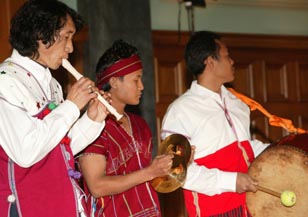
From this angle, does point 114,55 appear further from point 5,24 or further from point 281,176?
point 5,24

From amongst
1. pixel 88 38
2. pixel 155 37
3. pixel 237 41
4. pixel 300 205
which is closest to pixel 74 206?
pixel 300 205

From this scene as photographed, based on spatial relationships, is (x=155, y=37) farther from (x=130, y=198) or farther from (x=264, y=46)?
(x=130, y=198)

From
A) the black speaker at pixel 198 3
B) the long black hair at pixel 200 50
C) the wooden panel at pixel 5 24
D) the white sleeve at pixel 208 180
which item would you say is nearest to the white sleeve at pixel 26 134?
the white sleeve at pixel 208 180

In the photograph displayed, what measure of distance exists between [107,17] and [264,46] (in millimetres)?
1667

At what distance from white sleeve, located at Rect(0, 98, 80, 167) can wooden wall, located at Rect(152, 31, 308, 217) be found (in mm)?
2952

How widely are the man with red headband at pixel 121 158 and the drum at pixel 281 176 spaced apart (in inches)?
21.3

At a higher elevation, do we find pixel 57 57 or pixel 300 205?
pixel 57 57

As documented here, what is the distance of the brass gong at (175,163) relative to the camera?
3.45 meters

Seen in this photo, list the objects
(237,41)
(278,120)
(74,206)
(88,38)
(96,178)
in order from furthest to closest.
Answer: (237,41) → (88,38) → (278,120) → (96,178) → (74,206)

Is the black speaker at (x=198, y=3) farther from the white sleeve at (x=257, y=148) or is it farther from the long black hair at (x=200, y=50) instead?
the white sleeve at (x=257, y=148)

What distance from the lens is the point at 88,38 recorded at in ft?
17.0

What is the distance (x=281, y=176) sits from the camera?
11.9ft

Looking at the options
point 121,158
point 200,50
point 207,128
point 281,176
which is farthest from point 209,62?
point 121,158

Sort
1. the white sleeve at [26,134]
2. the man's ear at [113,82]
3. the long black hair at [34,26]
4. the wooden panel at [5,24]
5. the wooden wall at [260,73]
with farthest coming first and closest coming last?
1. the wooden wall at [260,73]
2. the wooden panel at [5,24]
3. the man's ear at [113,82]
4. the long black hair at [34,26]
5. the white sleeve at [26,134]
